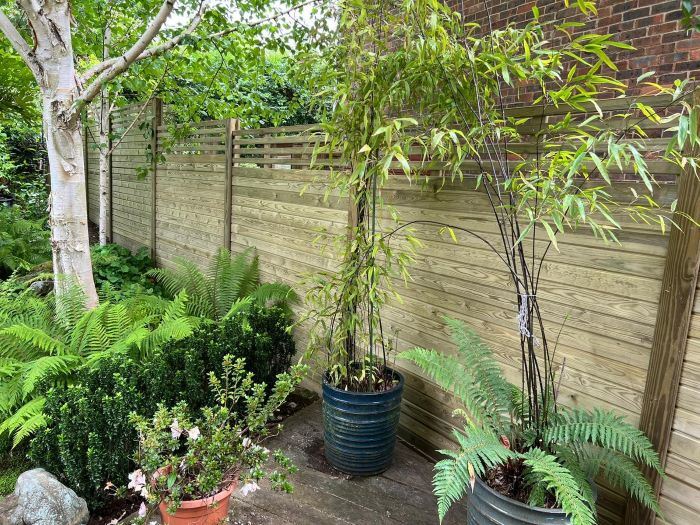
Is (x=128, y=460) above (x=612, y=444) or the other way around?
the other way around

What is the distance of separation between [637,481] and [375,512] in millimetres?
1049

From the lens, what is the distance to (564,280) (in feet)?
5.98

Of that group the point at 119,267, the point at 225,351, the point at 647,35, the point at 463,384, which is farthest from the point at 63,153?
the point at 647,35

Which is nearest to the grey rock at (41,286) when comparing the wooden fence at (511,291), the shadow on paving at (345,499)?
the wooden fence at (511,291)

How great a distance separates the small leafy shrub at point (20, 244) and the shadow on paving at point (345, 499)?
4162 mm

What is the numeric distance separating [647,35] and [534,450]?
3.95 meters

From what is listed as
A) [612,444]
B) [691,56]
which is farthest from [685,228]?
[691,56]

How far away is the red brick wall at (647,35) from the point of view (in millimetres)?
3666

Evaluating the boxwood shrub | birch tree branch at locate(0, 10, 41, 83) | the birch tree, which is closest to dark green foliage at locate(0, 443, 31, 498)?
the boxwood shrub

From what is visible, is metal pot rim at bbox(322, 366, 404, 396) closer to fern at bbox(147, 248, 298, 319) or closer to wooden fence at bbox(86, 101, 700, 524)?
wooden fence at bbox(86, 101, 700, 524)

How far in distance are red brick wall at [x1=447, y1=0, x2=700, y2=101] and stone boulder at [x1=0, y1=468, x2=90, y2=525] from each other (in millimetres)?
4108

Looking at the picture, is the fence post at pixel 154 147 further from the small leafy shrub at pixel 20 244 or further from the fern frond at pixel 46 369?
the fern frond at pixel 46 369

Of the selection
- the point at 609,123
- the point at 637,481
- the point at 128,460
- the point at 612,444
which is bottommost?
the point at 128,460

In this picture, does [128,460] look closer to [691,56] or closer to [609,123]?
[609,123]
